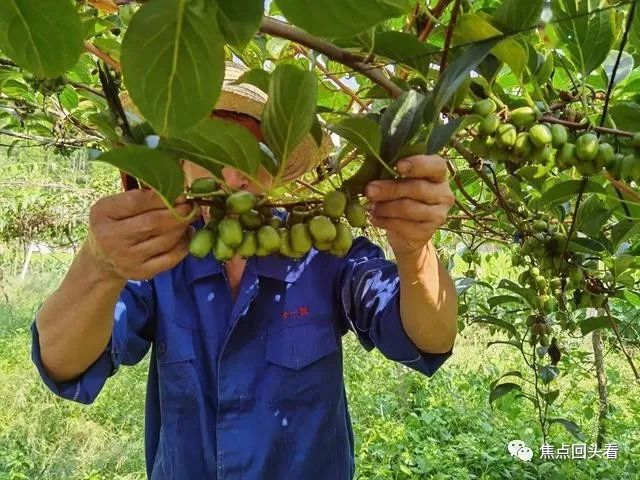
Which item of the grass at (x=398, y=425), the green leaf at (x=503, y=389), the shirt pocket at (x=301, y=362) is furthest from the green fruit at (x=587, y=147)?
the grass at (x=398, y=425)

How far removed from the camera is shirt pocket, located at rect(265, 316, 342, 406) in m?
1.29

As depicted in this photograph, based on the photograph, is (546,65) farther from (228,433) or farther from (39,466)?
(39,466)

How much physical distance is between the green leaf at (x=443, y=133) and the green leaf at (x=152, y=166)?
24 cm

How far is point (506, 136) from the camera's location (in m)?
0.71

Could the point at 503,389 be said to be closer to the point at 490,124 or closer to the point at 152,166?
the point at 490,124

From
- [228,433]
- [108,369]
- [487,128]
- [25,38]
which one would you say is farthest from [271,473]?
[25,38]

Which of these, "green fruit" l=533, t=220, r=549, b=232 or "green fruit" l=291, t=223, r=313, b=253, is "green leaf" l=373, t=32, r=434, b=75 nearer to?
"green fruit" l=291, t=223, r=313, b=253

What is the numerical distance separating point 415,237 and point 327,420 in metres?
0.72

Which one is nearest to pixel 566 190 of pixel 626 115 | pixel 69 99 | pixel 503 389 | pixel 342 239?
pixel 626 115

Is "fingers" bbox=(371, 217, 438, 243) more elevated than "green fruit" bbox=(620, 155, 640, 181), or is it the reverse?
"green fruit" bbox=(620, 155, 640, 181)

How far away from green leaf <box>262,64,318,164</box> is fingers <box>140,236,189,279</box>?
0.20 meters

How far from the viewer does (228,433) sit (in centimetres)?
127

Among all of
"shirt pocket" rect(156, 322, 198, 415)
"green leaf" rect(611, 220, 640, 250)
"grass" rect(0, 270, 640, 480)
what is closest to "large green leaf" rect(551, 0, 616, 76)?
"green leaf" rect(611, 220, 640, 250)

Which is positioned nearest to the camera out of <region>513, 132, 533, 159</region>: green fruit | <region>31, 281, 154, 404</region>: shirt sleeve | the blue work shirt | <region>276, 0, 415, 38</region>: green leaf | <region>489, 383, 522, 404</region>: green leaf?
<region>276, 0, 415, 38</region>: green leaf
